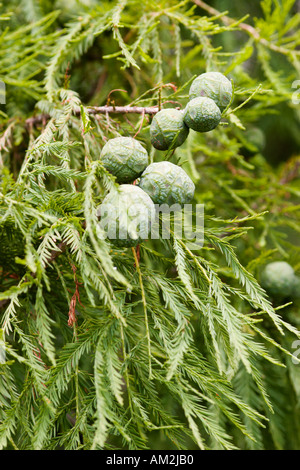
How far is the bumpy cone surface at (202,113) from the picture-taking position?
0.75 meters

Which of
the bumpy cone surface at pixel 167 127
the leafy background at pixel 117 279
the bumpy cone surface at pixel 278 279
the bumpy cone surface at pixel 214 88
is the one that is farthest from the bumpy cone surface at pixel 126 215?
the bumpy cone surface at pixel 278 279

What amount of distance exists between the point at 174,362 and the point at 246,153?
1.34 meters

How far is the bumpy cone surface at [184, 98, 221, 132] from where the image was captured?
752mm

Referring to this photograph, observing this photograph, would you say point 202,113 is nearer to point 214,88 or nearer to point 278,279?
point 214,88

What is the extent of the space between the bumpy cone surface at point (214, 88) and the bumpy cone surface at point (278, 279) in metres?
0.62

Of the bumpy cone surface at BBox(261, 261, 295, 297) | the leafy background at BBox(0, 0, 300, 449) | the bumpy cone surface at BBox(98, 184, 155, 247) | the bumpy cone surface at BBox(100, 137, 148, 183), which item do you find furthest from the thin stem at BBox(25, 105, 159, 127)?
the bumpy cone surface at BBox(261, 261, 295, 297)

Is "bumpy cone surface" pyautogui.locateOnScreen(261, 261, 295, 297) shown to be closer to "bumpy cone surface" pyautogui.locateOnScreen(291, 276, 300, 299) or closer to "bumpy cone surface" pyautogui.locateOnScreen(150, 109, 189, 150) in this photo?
"bumpy cone surface" pyautogui.locateOnScreen(291, 276, 300, 299)

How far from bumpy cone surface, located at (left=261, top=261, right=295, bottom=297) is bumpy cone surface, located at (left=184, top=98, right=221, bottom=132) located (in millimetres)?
624

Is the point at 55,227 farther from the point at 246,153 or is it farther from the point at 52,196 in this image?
the point at 246,153

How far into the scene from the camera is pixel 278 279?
1234 mm

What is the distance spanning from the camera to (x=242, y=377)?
1.20 m

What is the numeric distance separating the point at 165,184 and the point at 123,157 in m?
0.09

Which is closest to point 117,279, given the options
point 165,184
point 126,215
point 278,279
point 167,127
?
point 126,215
